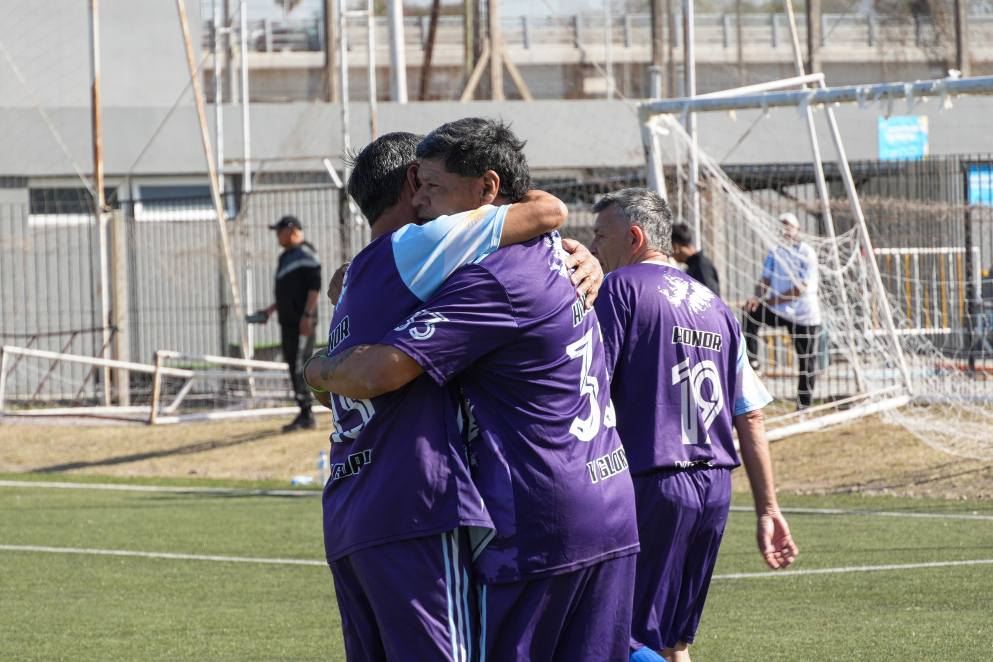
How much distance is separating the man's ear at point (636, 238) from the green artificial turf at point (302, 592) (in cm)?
184

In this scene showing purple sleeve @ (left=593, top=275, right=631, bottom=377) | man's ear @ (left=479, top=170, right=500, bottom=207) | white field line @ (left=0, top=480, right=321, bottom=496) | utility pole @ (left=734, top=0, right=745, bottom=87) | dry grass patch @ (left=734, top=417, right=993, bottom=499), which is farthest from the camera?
utility pole @ (left=734, top=0, right=745, bottom=87)

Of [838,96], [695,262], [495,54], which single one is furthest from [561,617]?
[495,54]

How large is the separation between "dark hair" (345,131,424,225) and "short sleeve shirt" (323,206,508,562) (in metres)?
0.22

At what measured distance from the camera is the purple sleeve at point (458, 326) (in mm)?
2311

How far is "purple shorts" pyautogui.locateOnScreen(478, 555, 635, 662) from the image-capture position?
2.37 meters

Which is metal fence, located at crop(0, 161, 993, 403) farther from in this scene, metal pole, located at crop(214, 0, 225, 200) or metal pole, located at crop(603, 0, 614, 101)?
metal pole, located at crop(603, 0, 614, 101)

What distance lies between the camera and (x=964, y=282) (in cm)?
1258

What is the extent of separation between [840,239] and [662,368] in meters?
8.56

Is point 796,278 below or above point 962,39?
below

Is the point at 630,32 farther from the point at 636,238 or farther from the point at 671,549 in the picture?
the point at 671,549

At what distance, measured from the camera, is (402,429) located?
7.72 ft

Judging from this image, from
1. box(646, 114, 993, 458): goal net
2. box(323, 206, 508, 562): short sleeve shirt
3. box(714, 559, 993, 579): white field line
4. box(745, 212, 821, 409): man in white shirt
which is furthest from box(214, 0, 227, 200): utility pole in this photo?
box(323, 206, 508, 562): short sleeve shirt

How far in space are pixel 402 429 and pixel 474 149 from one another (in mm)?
618

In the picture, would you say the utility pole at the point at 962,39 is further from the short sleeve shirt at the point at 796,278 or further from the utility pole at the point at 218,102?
the utility pole at the point at 218,102
